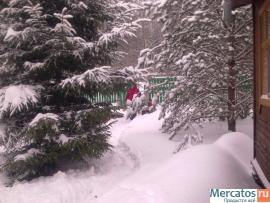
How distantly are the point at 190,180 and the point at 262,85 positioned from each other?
1.83 meters

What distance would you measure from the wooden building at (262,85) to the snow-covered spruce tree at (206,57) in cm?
190

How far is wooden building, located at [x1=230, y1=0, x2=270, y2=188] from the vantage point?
17.7 ft

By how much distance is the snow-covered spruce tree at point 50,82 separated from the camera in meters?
7.32

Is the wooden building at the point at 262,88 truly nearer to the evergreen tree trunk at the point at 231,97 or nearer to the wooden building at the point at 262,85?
the wooden building at the point at 262,85

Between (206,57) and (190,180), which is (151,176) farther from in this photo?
(206,57)

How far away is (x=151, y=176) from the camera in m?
5.82

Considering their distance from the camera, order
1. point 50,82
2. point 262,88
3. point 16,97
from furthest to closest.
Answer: point 50,82 < point 16,97 < point 262,88

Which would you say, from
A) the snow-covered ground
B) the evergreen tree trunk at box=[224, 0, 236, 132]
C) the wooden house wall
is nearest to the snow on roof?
the snow-covered ground

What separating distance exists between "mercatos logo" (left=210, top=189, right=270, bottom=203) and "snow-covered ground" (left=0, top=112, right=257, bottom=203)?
11.3 inches

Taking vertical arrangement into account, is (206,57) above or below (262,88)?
above

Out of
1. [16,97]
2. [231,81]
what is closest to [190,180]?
Answer: [16,97]

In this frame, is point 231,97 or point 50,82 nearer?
point 50,82

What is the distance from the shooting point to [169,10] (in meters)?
9.09

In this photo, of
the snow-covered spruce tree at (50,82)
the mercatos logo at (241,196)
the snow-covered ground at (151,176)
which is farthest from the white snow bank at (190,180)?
the snow-covered spruce tree at (50,82)
